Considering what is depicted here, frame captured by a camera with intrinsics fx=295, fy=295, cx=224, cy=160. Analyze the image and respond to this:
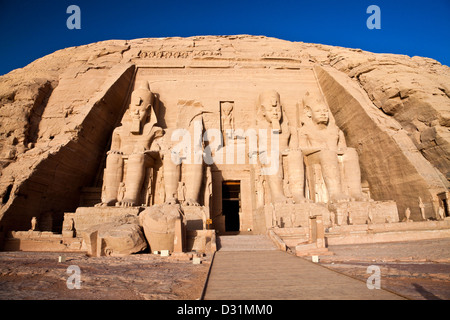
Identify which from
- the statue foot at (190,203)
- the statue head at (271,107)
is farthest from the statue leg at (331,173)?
the statue foot at (190,203)

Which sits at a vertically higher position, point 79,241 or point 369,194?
point 369,194

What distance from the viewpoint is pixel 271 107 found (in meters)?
9.57

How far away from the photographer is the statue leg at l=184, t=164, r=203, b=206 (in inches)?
319

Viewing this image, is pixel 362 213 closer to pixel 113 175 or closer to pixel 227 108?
pixel 227 108

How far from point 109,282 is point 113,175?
18.4 ft

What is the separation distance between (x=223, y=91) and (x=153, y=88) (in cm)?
255

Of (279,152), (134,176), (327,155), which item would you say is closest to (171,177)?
(134,176)

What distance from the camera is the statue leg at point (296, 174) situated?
8430mm

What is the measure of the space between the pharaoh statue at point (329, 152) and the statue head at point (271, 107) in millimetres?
888

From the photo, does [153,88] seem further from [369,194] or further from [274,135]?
[369,194]

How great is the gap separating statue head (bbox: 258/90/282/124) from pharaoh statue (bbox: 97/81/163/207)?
343cm

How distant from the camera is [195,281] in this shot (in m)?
2.87
